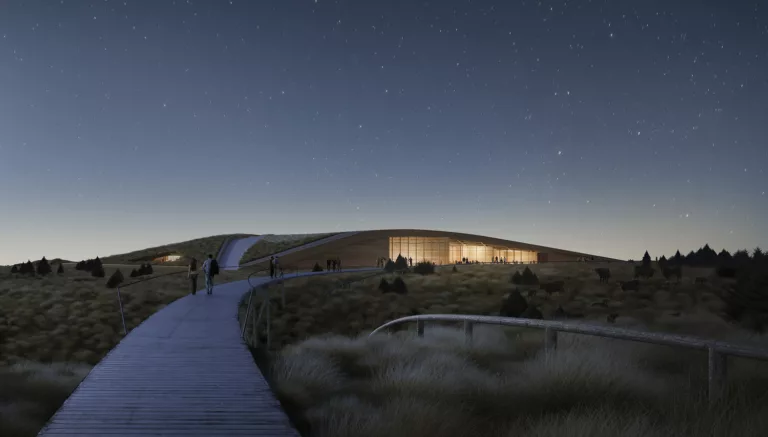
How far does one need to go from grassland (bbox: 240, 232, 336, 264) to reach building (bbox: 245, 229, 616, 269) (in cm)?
291

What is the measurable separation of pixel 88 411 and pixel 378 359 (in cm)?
480

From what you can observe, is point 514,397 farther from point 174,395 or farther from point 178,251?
point 178,251

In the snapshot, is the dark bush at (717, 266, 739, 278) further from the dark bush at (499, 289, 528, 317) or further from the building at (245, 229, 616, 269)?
the building at (245, 229, 616, 269)

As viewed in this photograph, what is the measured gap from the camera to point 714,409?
5.68 meters

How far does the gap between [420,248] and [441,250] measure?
2.70 meters

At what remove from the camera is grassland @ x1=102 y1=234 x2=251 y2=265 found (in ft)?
269

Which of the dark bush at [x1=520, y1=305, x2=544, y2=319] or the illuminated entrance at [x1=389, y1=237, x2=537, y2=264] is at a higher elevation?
the illuminated entrance at [x1=389, y1=237, x2=537, y2=264]

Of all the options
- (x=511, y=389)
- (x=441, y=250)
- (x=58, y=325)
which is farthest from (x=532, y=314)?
(x=441, y=250)

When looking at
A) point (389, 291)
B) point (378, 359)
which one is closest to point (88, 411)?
point (378, 359)

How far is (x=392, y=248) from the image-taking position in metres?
75.8

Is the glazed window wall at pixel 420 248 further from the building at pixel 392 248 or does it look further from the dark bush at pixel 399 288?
the dark bush at pixel 399 288

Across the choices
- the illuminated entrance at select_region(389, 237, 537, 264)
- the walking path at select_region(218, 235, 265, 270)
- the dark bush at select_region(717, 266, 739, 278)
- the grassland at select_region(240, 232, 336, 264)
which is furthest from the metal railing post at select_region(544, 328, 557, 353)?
the walking path at select_region(218, 235, 265, 270)

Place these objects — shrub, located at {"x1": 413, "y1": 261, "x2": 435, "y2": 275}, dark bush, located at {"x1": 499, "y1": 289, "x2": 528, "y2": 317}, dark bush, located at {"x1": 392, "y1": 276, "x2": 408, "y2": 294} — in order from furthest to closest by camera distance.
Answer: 1. shrub, located at {"x1": 413, "y1": 261, "x2": 435, "y2": 275}
2. dark bush, located at {"x1": 392, "y1": 276, "x2": 408, "y2": 294}
3. dark bush, located at {"x1": 499, "y1": 289, "x2": 528, "y2": 317}

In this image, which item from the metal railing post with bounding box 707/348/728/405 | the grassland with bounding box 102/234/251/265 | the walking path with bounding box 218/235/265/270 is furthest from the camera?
the walking path with bounding box 218/235/265/270
